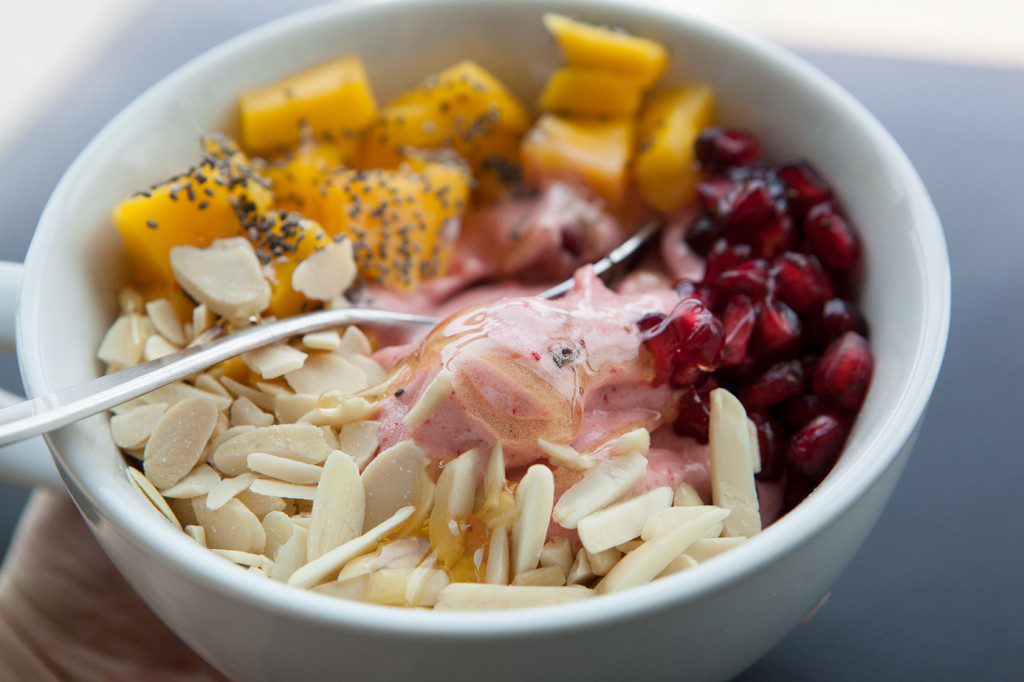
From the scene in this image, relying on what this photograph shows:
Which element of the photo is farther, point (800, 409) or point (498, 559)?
point (800, 409)

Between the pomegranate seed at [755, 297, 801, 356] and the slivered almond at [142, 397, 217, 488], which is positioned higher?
the pomegranate seed at [755, 297, 801, 356]

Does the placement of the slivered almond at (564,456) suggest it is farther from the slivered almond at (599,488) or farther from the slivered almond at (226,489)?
the slivered almond at (226,489)

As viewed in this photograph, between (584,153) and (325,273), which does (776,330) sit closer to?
(584,153)

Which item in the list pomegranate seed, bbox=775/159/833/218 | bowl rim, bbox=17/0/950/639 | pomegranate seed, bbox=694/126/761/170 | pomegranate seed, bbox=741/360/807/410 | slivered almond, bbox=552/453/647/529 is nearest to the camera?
bowl rim, bbox=17/0/950/639

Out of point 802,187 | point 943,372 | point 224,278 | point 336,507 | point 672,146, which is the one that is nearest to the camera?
point 336,507

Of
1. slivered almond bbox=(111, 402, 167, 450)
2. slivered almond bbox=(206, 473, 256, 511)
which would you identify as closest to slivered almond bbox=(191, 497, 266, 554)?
slivered almond bbox=(206, 473, 256, 511)

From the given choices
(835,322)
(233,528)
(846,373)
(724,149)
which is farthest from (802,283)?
(233,528)

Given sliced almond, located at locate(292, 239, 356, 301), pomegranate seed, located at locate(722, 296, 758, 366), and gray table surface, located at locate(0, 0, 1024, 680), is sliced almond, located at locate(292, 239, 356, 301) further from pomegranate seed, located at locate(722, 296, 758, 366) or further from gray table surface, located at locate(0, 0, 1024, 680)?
gray table surface, located at locate(0, 0, 1024, 680)

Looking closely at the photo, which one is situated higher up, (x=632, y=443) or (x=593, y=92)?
(x=593, y=92)
